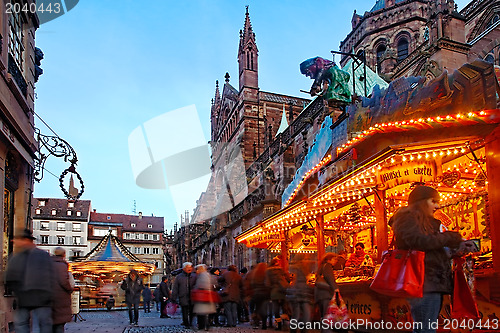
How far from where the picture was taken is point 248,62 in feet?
141

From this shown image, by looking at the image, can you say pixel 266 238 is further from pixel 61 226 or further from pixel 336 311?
pixel 61 226

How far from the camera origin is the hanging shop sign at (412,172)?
33.0ft

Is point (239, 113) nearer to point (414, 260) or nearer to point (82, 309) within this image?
point (82, 309)

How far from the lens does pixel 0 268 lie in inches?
507

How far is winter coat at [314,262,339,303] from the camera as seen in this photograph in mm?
8836

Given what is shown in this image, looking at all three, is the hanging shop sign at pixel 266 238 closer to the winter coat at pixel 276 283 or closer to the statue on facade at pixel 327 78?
the winter coat at pixel 276 283

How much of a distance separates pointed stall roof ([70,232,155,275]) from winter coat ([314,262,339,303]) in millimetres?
19216

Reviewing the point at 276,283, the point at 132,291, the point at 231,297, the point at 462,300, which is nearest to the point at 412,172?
the point at 276,283

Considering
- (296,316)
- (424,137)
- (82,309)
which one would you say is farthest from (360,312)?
(82,309)

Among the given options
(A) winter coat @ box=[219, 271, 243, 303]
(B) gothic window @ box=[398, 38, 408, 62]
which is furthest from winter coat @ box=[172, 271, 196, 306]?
(B) gothic window @ box=[398, 38, 408, 62]

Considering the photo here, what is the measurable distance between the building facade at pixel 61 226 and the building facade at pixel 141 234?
4.91 meters

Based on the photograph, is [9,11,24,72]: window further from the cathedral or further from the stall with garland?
the cathedral

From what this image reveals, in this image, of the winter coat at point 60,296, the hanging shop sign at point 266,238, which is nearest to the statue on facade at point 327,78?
the hanging shop sign at point 266,238

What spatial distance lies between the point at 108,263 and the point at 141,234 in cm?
6490
